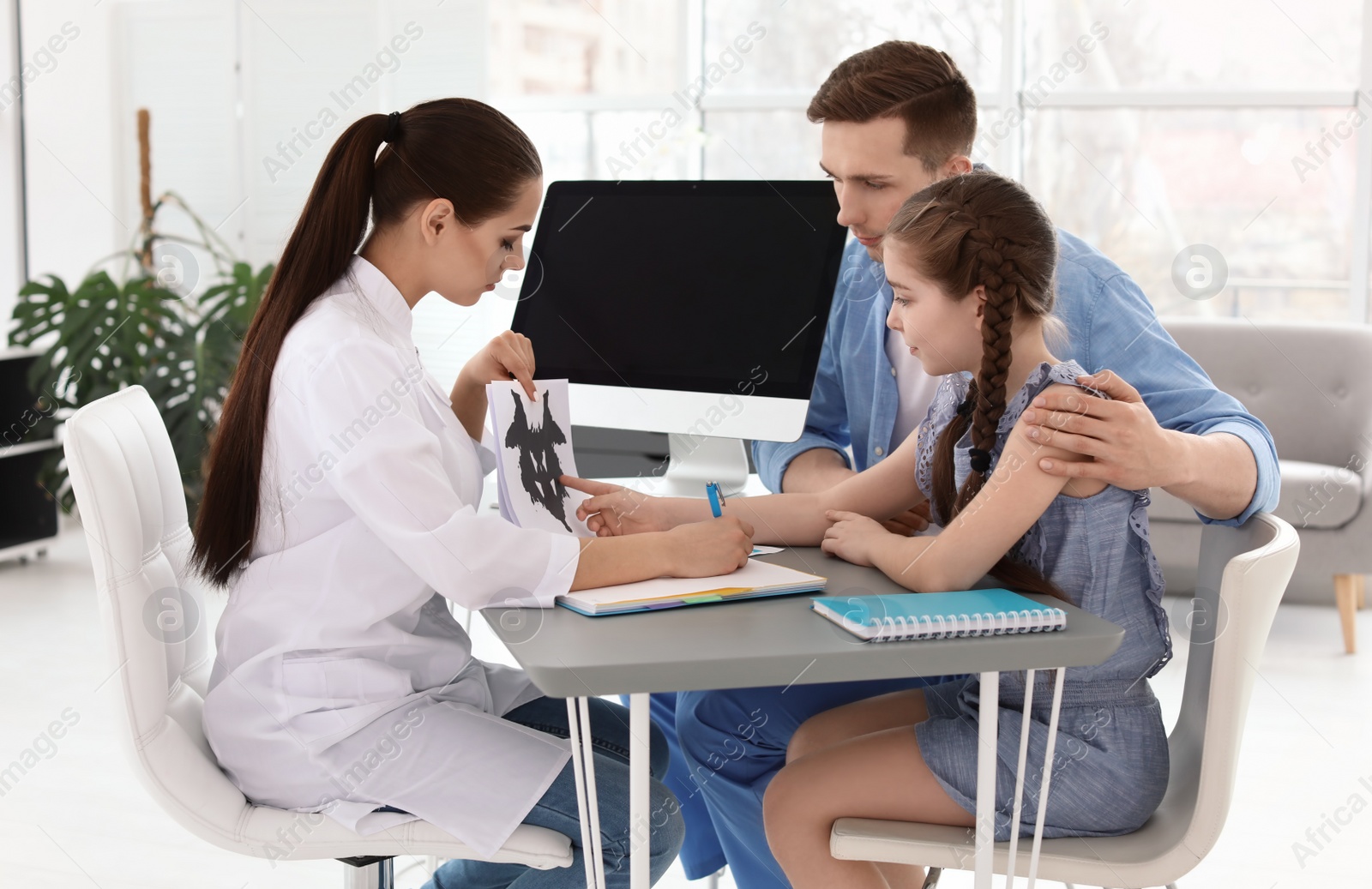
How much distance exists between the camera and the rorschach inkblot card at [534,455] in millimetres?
1317

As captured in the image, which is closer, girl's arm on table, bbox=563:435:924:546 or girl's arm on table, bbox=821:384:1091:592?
girl's arm on table, bbox=821:384:1091:592

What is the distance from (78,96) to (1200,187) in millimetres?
5101

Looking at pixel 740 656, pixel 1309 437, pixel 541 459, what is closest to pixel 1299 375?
pixel 1309 437

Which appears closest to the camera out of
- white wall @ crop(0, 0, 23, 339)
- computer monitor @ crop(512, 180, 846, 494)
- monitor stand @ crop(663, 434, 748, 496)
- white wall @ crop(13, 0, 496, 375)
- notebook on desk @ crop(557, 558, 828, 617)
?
notebook on desk @ crop(557, 558, 828, 617)

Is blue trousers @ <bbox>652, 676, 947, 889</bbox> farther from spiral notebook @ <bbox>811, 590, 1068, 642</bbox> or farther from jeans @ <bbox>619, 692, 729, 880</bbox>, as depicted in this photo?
spiral notebook @ <bbox>811, 590, 1068, 642</bbox>

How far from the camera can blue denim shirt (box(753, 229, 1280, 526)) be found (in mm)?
1451

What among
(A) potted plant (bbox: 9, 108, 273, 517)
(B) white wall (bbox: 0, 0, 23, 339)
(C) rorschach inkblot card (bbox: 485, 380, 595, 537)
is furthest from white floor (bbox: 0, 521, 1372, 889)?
(B) white wall (bbox: 0, 0, 23, 339)

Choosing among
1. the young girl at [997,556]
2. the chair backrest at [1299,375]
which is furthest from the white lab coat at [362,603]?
the chair backrest at [1299,375]

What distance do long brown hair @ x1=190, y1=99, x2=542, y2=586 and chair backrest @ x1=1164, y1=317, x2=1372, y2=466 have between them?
3224 millimetres

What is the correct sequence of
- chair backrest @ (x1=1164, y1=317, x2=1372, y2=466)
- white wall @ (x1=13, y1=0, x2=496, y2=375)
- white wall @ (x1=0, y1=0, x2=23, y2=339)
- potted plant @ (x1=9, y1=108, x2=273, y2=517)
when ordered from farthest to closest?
white wall @ (x1=0, y1=0, x2=23, y2=339), white wall @ (x1=13, y1=0, x2=496, y2=375), potted plant @ (x1=9, y1=108, x2=273, y2=517), chair backrest @ (x1=1164, y1=317, x2=1372, y2=466)

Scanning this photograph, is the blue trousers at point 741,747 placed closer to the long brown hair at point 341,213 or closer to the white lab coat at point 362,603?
the white lab coat at point 362,603

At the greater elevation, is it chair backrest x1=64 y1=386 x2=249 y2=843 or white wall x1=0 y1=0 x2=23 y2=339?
white wall x1=0 y1=0 x2=23 y2=339

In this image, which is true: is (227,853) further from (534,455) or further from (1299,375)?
(1299,375)

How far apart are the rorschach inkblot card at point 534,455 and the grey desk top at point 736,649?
0.19m
